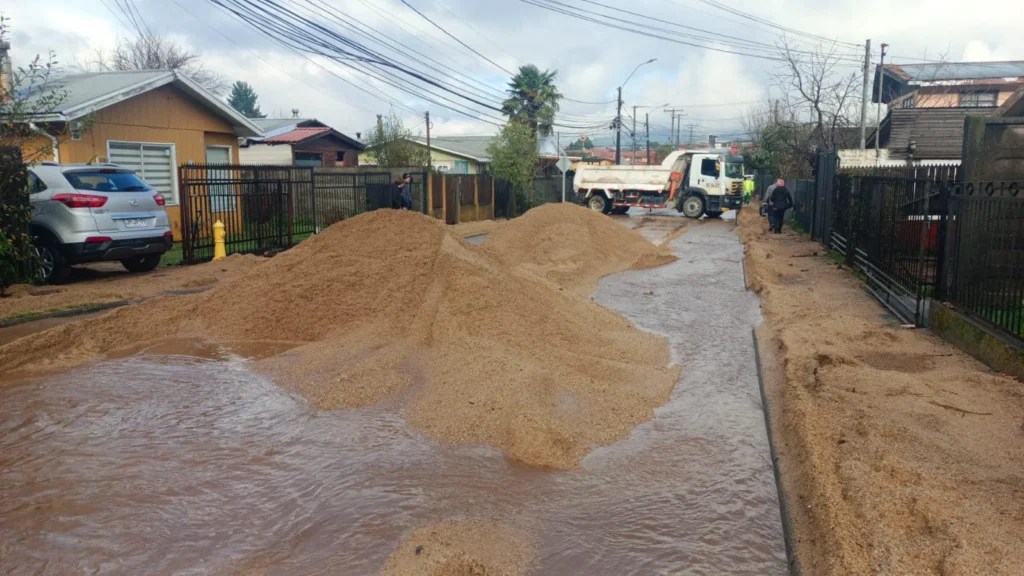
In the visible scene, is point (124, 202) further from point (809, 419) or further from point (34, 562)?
point (809, 419)

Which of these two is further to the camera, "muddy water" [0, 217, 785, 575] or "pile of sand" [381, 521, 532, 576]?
"muddy water" [0, 217, 785, 575]

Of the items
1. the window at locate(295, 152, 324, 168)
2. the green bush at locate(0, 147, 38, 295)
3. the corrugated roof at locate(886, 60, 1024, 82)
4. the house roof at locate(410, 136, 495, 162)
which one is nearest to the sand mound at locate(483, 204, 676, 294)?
the green bush at locate(0, 147, 38, 295)

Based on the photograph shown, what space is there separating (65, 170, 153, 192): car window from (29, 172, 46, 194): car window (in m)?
0.40

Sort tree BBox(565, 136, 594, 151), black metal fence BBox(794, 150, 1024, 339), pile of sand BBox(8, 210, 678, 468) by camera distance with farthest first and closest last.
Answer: tree BBox(565, 136, 594, 151) → black metal fence BBox(794, 150, 1024, 339) → pile of sand BBox(8, 210, 678, 468)

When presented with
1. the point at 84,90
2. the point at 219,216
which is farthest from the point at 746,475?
the point at 84,90

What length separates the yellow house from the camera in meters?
16.6

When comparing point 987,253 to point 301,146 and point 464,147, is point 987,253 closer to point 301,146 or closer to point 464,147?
point 301,146

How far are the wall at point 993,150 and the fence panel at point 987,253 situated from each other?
839mm

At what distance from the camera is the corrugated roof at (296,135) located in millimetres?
34819

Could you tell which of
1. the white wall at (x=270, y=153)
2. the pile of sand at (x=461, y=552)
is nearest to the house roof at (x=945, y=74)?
the white wall at (x=270, y=153)

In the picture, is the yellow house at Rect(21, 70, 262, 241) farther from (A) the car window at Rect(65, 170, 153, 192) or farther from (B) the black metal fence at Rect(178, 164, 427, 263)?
(A) the car window at Rect(65, 170, 153, 192)

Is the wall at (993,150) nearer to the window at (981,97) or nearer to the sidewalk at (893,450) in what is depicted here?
the sidewalk at (893,450)

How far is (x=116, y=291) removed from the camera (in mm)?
12156

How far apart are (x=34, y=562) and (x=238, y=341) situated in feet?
16.4
